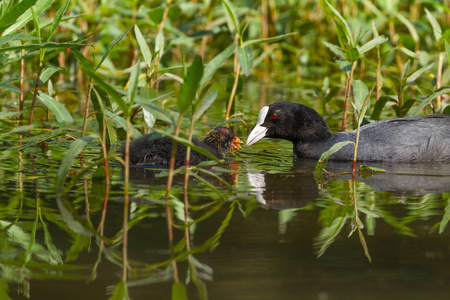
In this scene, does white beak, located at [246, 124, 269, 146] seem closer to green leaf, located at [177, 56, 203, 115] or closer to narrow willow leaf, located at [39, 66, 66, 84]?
narrow willow leaf, located at [39, 66, 66, 84]

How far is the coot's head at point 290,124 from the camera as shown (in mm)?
6008

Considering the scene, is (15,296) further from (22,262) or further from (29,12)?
(29,12)

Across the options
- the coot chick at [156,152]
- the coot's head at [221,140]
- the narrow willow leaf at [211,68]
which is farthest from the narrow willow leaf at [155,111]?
the coot's head at [221,140]

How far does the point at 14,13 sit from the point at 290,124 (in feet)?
8.09

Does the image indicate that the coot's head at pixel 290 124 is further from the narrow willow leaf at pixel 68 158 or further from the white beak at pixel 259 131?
the narrow willow leaf at pixel 68 158

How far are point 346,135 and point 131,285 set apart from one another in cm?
361

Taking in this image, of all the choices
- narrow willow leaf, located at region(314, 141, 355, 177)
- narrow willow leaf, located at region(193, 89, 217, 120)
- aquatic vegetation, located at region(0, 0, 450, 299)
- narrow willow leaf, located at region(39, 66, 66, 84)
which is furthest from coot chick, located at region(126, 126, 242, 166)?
narrow willow leaf, located at region(193, 89, 217, 120)

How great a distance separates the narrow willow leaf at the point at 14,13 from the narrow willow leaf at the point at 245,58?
1.99m

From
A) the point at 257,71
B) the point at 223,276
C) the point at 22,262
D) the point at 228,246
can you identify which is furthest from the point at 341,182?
the point at 257,71

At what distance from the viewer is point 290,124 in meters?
6.04

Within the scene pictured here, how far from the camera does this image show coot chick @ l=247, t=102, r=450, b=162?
5.57 m

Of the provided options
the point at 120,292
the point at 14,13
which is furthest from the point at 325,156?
the point at 120,292

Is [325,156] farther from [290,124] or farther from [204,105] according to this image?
[290,124]

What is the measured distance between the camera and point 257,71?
11312 mm
